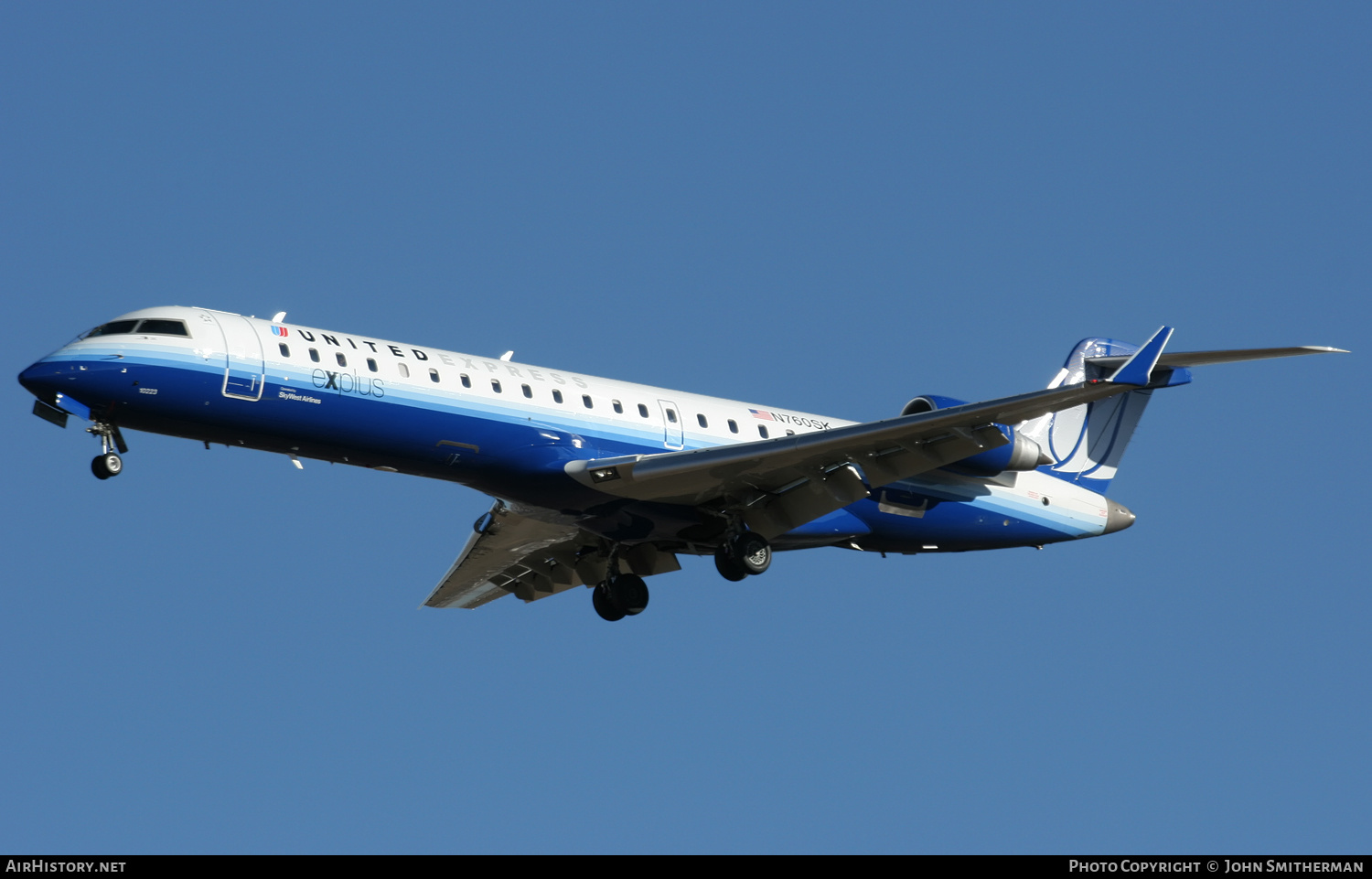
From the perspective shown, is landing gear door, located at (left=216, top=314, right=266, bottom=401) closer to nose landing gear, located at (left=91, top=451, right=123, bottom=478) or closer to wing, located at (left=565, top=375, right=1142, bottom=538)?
nose landing gear, located at (left=91, top=451, right=123, bottom=478)

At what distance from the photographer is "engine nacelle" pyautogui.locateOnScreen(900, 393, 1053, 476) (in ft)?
83.7

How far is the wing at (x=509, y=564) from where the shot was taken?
27.2 meters

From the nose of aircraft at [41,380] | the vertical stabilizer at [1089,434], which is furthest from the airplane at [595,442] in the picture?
the vertical stabilizer at [1089,434]

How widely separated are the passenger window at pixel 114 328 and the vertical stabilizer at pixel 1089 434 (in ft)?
50.1

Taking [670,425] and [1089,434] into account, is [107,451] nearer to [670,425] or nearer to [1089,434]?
[670,425]

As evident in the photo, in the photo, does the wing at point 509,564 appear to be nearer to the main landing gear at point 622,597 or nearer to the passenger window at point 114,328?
the main landing gear at point 622,597

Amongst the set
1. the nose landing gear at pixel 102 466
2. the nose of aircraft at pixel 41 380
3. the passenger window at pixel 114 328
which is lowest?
the nose landing gear at pixel 102 466

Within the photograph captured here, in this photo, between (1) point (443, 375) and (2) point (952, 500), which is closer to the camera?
(1) point (443, 375)

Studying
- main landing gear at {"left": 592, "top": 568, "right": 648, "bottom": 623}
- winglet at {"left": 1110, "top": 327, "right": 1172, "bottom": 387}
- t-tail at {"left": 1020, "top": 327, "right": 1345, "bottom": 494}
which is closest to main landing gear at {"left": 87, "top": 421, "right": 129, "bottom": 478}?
main landing gear at {"left": 592, "top": 568, "right": 648, "bottom": 623}

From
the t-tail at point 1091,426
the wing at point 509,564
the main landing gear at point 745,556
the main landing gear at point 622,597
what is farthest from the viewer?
the t-tail at point 1091,426

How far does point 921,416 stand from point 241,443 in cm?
922
